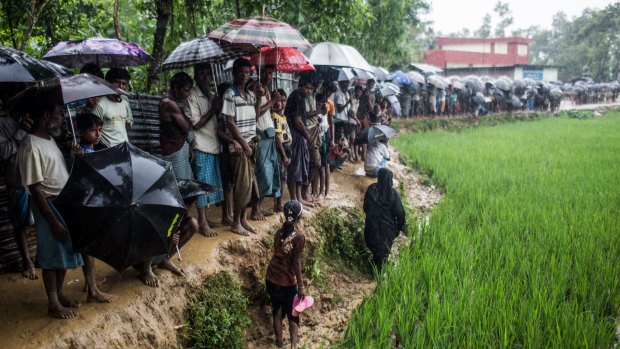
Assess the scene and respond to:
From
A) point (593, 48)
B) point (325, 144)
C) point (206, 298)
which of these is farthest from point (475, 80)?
point (593, 48)

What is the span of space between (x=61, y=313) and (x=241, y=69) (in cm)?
233

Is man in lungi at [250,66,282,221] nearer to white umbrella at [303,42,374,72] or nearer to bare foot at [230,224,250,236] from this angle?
bare foot at [230,224,250,236]

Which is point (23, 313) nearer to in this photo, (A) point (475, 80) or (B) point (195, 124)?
(B) point (195, 124)

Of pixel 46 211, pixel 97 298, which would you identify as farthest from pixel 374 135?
pixel 46 211

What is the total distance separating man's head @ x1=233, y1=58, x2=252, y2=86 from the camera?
3.97 metres

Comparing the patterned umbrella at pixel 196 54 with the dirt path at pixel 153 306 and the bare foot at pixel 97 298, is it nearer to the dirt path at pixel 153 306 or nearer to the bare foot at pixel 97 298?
the dirt path at pixel 153 306

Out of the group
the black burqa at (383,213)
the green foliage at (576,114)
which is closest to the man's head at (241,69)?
the black burqa at (383,213)

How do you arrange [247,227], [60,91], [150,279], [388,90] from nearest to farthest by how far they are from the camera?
1. [60,91]
2. [150,279]
3. [247,227]
4. [388,90]

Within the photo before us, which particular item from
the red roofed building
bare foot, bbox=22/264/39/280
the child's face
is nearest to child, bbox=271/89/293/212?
the child's face

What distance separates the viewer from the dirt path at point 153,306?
9.08 ft

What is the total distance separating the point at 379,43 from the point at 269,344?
36.9 feet

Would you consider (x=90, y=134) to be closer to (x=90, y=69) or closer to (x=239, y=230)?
(x=90, y=69)

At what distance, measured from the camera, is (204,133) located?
4.17m

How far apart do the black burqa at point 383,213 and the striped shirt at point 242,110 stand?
4.85 ft
